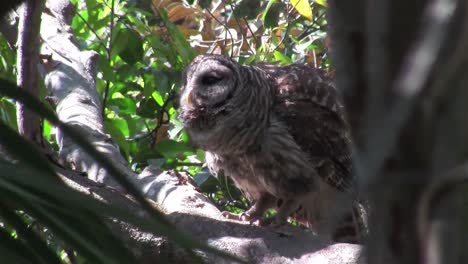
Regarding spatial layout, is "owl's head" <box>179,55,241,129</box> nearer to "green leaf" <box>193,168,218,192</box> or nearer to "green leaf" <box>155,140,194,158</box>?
"green leaf" <box>155,140,194,158</box>

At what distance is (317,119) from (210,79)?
21.0 inches

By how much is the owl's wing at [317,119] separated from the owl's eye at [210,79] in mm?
270

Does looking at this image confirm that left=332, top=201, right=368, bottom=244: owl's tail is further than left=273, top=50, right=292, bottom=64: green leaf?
No

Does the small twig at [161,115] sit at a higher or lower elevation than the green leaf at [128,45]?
lower

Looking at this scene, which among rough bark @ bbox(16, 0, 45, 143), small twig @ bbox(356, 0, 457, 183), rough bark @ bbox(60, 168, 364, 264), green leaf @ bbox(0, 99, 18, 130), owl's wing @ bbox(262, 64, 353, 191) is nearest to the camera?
small twig @ bbox(356, 0, 457, 183)

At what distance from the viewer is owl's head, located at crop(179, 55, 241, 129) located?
3602mm

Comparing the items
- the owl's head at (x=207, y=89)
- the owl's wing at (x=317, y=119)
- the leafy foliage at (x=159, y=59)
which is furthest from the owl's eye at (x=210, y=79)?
the owl's wing at (x=317, y=119)

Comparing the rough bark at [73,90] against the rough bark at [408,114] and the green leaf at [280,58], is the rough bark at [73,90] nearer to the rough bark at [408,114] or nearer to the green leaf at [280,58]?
the green leaf at [280,58]

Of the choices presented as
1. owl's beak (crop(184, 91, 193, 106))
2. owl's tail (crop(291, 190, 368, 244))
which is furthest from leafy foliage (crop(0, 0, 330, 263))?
owl's tail (crop(291, 190, 368, 244))

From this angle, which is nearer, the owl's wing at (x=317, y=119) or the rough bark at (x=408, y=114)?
the rough bark at (x=408, y=114)

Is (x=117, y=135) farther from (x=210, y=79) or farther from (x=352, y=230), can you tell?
(x=352, y=230)

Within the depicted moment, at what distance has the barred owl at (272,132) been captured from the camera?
3482 millimetres

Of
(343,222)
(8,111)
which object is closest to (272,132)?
(343,222)

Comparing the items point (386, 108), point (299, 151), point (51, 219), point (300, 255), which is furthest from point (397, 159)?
point (299, 151)
